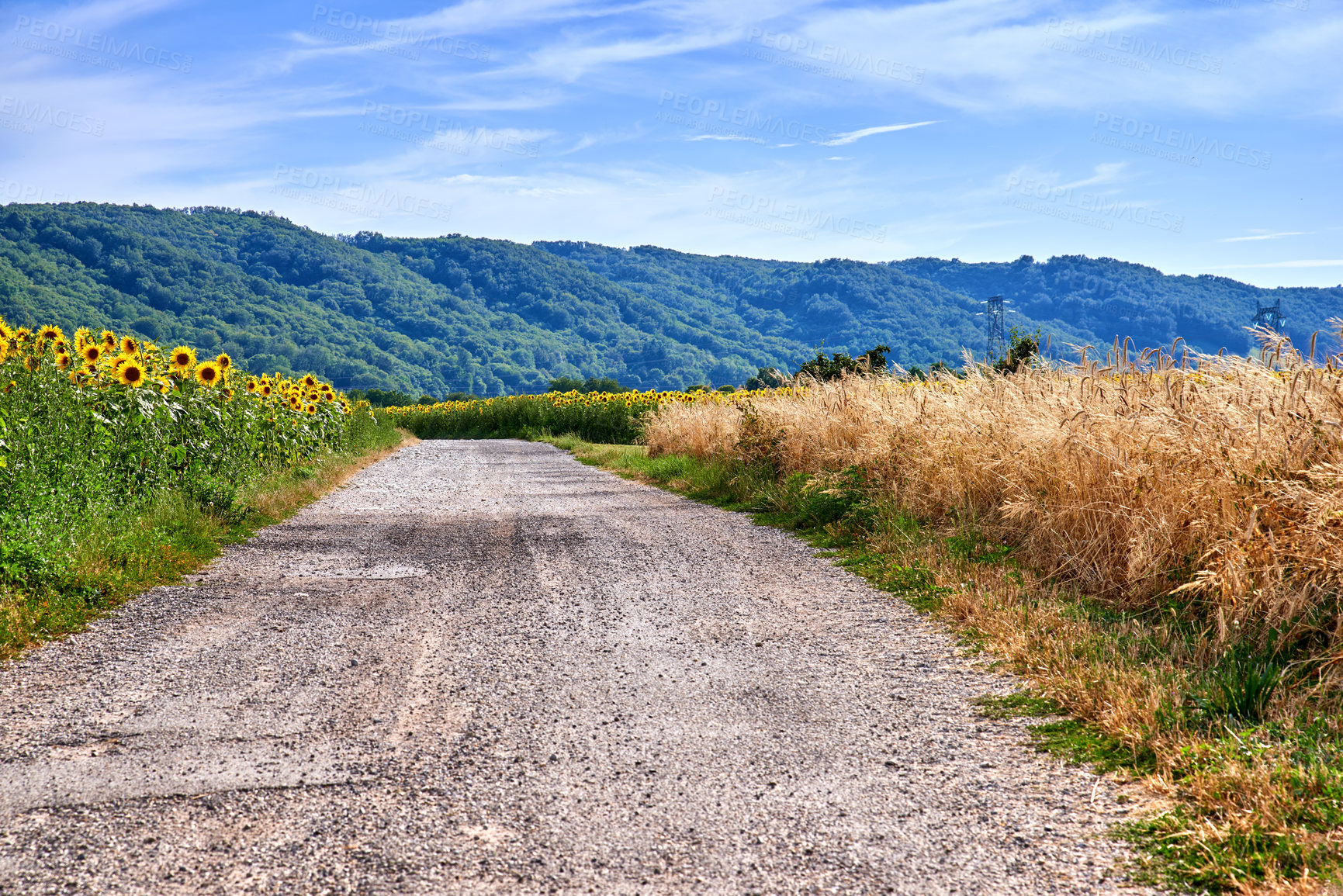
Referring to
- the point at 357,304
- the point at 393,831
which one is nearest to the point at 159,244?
the point at 357,304

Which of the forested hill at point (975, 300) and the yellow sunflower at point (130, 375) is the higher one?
the forested hill at point (975, 300)

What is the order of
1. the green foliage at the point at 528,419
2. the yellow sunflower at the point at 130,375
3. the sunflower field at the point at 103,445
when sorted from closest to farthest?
1. the sunflower field at the point at 103,445
2. the yellow sunflower at the point at 130,375
3. the green foliage at the point at 528,419

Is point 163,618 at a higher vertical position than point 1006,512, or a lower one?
lower

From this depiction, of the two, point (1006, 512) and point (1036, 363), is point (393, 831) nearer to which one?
point (1006, 512)

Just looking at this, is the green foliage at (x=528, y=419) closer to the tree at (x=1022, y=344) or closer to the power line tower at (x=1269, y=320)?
the tree at (x=1022, y=344)

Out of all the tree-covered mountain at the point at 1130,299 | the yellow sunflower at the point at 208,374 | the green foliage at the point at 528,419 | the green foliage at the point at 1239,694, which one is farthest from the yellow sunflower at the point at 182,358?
the tree-covered mountain at the point at 1130,299

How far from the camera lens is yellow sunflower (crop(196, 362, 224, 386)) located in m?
11.6

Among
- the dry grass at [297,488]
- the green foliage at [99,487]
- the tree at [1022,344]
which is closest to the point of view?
the green foliage at [99,487]

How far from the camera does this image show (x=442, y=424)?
41.2m

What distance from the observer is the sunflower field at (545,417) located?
101ft

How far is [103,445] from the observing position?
25.5 feet

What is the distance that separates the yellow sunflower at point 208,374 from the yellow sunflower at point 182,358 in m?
0.14

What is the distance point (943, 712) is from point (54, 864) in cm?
324

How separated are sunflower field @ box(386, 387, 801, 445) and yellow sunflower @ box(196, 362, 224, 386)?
39.3ft
